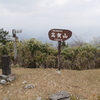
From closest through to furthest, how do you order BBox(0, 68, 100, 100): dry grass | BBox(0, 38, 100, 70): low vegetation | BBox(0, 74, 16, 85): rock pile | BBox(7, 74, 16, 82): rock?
1. BBox(0, 68, 100, 100): dry grass
2. BBox(0, 74, 16, 85): rock pile
3. BBox(7, 74, 16, 82): rock
4. BBox(0, 38, 100, 70): low vegetation

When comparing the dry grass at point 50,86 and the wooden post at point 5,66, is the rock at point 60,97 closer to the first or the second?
the dry grass at point 50,86

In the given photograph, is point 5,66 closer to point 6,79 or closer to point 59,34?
point 6,79

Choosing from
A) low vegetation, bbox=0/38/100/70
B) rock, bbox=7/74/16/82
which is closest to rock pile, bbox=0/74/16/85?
rock, bbox=7/74/16/82

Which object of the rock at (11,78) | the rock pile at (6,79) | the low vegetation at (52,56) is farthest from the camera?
the low vegetation at (52,56)

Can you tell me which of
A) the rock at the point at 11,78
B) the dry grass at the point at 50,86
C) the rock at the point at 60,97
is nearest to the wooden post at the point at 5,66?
the rock at the point at 11,78

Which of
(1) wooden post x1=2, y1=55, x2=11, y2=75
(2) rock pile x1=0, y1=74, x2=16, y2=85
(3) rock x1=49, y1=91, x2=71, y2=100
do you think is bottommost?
(3) rock x1=49, y1=91, x2=71, y2=100

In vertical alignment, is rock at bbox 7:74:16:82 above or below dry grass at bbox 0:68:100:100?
Result: above

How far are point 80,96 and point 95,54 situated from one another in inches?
131

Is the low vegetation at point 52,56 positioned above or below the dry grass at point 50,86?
above

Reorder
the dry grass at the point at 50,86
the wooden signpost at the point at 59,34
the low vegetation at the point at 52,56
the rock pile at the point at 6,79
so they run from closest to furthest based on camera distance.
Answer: the dry grass at the point at 50,86
the rock pile at the point at 6,79
the wooden signpost at the point at 59,34
the low vegetation at the point at 52,56

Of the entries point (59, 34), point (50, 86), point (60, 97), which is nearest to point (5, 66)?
point (50, 86)

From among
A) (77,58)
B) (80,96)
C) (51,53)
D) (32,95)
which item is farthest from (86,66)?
(32,95)

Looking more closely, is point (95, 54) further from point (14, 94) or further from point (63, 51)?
point (14, 94)

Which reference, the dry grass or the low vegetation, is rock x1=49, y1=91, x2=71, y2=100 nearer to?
the dry grass
